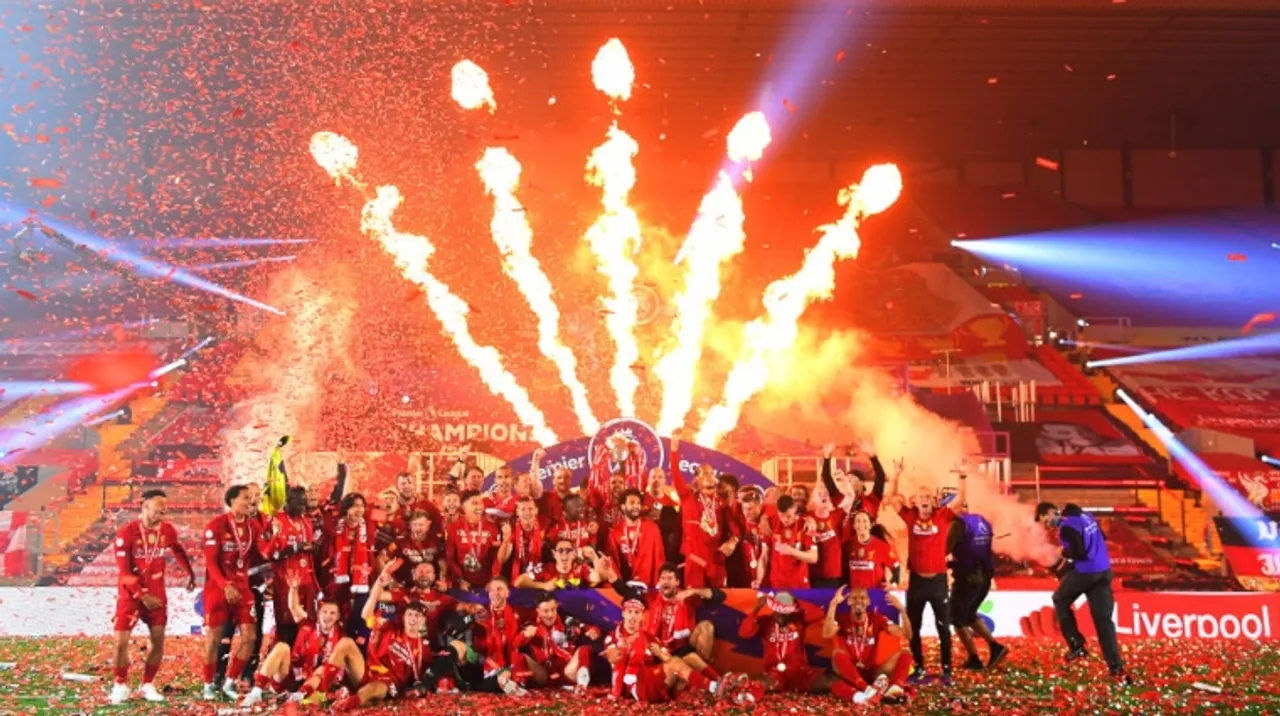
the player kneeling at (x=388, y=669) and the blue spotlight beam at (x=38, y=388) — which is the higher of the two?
the blue spotlight beam at (x=38, y=388)

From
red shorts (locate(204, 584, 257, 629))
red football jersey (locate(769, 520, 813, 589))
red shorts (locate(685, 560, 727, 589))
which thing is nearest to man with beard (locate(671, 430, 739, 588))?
red shorts (locate(685, 560, 727, 589))

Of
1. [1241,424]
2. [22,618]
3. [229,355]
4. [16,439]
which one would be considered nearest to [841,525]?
[22,618]

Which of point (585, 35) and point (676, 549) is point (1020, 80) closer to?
point (585, 35)

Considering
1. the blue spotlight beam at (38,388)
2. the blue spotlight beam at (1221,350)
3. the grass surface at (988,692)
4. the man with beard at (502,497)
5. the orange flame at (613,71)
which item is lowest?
the grass surface at (988,692)

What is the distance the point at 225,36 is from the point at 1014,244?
17.2m

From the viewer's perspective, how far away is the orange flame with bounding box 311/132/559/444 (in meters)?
20.0

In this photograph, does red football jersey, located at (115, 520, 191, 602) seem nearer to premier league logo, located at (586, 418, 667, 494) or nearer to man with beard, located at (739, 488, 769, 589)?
premier league logo, located at (586, 418, 667, 494)

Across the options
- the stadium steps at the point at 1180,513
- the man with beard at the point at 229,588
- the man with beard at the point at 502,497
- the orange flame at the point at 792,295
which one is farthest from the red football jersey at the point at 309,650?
the stadium steps at the point at 1180,513

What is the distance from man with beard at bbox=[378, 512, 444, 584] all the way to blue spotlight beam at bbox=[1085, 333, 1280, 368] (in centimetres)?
1801

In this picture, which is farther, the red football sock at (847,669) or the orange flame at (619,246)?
the orange flame at (619,246)

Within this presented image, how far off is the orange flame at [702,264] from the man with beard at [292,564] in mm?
9809

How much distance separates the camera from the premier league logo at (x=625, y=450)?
1259 cm

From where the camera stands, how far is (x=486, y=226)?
21719 mm

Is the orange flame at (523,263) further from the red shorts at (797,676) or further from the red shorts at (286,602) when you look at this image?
the red shorts at (797,676)
